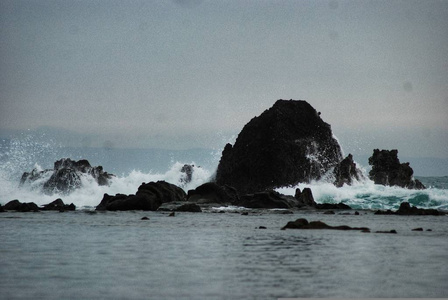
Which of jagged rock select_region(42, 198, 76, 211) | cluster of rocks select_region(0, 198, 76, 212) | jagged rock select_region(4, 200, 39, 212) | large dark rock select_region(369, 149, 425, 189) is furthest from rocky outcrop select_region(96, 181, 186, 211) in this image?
large dark rock select_region(369, 149, 425, 189)

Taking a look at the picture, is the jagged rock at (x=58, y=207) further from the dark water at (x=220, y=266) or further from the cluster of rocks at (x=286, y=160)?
the dark water at (x=220, y=266)

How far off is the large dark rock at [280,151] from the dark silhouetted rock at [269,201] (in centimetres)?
2327

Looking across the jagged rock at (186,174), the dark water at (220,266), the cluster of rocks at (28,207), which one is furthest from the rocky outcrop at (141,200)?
the jagged rock at (186,174)

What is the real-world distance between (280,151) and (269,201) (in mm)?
28049

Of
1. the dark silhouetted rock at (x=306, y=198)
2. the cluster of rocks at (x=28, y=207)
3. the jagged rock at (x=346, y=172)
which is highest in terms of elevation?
the jagged rock at (x=346, y=172)

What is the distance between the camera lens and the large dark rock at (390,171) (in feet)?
356

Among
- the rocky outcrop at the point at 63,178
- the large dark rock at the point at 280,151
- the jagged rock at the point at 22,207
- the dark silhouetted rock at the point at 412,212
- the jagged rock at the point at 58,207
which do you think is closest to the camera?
the dark silhouetted rock at the point at 412,212

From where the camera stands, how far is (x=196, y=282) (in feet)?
55.7

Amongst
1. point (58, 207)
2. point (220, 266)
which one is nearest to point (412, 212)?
point (58, 207)

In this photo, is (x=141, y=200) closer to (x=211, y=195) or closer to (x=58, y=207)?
(x=58, y=207)

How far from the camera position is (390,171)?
110625mm

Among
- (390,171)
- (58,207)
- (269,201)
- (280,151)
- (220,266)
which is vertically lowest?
(220,266)

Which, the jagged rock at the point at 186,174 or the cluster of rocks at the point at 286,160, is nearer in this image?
the cluster of rocks at the point at 286,160

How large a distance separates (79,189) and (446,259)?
9332 centimetres
